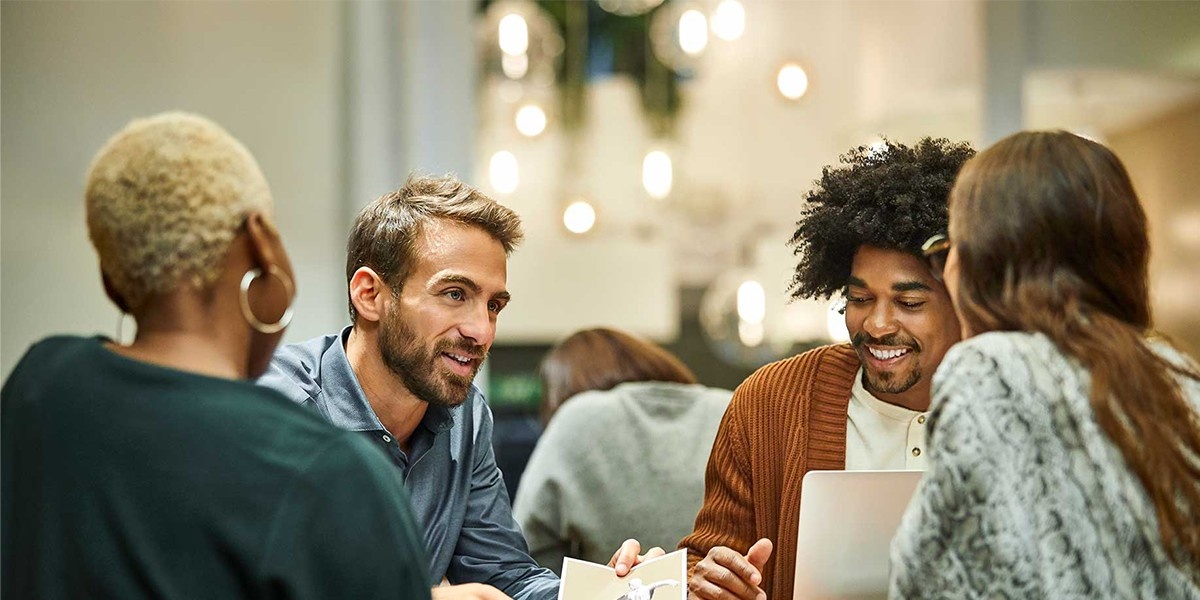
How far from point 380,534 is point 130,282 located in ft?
1.37

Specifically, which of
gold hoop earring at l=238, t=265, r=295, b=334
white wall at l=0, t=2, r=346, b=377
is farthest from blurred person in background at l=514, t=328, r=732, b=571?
gold hoop earring at l=238, t=265, r=295, b=334

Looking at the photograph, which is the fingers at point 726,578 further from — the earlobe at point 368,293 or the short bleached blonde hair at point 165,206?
the short bleached blonde hair at point 165,206

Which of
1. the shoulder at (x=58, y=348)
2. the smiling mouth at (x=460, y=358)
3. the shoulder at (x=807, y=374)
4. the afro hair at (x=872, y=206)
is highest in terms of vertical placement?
the afro hair at (x=872, y=206)

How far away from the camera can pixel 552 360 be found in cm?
364

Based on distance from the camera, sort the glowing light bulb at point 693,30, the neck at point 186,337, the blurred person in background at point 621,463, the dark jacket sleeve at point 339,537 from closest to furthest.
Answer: the dark jacket sleeve at point 339,537, the neck at point 186,337, the blurred person in background at point 621,463, the glowing light bulb at point 693,30

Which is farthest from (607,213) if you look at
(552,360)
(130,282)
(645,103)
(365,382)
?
(130,282)

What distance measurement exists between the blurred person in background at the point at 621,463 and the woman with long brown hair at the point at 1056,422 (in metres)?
1.51

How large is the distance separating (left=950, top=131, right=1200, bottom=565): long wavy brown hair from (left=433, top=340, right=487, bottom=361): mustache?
3.02ft

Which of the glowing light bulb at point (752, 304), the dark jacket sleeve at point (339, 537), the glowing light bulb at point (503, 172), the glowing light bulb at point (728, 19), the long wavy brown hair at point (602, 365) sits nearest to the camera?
the dark jacket sleeve at point (339, 537)

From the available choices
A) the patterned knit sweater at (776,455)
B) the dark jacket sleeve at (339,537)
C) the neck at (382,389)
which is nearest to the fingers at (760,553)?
the patterned knit sweater at (776,455)

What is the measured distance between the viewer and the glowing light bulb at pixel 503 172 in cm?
640

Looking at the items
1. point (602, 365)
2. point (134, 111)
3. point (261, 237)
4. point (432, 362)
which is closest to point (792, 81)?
point (602, 365)

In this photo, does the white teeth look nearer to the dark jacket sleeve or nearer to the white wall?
the dark jacket sleeve

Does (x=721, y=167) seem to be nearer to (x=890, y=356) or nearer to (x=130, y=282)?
(x=890, y=356)
